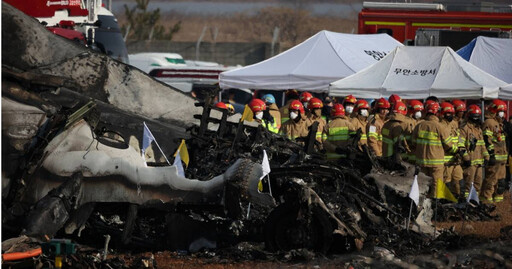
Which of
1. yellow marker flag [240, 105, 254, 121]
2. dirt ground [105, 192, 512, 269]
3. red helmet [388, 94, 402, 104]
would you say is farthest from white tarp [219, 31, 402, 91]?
dirt ground [105, 192, 512, 269]

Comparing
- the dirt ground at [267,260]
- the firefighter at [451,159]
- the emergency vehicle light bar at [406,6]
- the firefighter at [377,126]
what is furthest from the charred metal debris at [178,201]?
the emergency vehicle light bar at [406,6]

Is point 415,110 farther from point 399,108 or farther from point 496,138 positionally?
point 496,138

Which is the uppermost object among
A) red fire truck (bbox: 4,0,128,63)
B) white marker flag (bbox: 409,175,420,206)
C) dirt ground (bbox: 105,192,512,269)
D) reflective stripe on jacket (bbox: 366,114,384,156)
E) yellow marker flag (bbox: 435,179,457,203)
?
red fire truck (bbox: 4,0,128,63)

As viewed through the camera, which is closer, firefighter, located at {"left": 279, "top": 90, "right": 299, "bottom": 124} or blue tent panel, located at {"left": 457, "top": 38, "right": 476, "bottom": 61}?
firefighter, located at {"left": 279, "top": 90, "right": 299, "bottom": 124}

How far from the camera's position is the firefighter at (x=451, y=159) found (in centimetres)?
1477

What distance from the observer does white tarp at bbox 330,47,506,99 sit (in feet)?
54.5

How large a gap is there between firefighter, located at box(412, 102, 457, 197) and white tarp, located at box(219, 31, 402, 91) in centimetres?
375

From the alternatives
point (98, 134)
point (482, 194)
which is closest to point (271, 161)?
point (98, 134)

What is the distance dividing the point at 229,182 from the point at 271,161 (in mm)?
2070

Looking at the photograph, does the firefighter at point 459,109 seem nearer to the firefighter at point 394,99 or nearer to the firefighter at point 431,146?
the firefighter at point 394,99

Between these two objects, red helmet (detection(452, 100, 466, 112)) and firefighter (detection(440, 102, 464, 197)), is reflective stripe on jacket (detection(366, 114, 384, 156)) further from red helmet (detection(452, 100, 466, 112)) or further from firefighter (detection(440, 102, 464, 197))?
red helmet (detection(452, 100, 466, 112))

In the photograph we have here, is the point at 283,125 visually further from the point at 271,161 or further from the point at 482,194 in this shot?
the point at 271,161

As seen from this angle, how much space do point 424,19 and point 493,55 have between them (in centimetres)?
414

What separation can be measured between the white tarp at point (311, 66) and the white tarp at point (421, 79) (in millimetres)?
828
